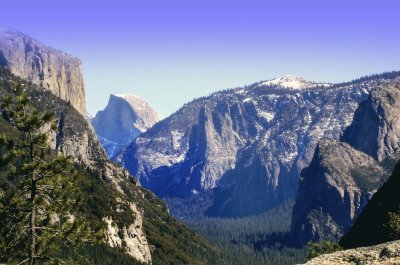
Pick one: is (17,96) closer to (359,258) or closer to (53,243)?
(53,243)

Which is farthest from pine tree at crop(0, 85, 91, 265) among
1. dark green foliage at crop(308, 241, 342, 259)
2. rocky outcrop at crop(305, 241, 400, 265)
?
dark green foliage at crop(308, 241, 342, 259)

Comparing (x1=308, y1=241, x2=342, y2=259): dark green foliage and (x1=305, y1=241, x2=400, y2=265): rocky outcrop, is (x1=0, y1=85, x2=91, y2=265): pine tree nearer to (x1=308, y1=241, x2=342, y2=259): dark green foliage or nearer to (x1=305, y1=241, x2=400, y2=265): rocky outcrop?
(x1=305, y1=241, x2=400, y2=265): rocky outcrop

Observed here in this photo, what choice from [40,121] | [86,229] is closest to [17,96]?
[40,121]

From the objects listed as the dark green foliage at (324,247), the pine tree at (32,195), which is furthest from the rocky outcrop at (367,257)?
the dark green foliage at (324,247)

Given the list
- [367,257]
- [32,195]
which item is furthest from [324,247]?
[367,257]

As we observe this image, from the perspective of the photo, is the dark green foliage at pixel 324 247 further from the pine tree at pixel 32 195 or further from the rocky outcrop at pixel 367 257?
the rocky outcrop at pixel 367 257

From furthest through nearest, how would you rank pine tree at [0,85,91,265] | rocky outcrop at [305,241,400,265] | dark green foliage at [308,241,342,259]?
dark green foliage at [308,241,342,259]
pine tree at [0,85,91,265]
rocky outcrop at [305,241,400,265]
